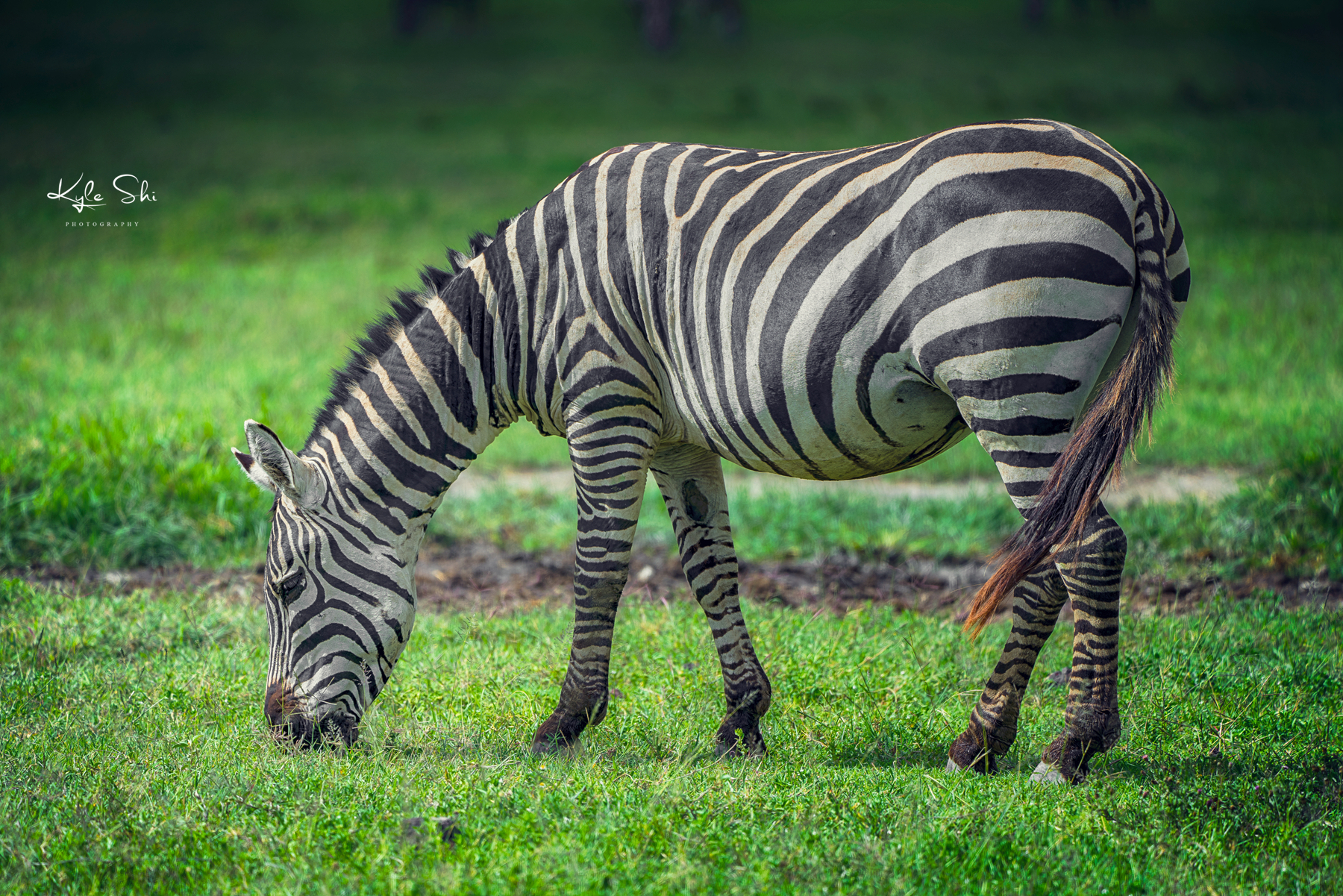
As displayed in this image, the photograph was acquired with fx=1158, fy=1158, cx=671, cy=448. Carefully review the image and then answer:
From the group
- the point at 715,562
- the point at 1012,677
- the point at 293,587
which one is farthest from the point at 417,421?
the point at 1012,677

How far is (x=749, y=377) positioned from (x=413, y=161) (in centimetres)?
2050

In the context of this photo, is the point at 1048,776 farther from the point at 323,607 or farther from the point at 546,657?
the point at 323,607

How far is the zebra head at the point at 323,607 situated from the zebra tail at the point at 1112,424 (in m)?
2.41

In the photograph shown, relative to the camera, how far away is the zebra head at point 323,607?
4.54 meters

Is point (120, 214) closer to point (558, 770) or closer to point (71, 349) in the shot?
point (71, 349)

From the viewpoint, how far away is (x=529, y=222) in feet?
15.7

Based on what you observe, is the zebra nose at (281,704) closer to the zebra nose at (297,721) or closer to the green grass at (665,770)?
the zebra nose at (297,721)

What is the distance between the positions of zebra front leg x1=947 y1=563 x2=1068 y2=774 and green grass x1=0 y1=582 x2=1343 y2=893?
134mm

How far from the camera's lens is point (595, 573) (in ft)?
15.4

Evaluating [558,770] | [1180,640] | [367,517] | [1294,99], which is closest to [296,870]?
[558,770]

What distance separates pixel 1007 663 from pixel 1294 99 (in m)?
26.5

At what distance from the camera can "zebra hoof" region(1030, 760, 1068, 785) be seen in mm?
4066

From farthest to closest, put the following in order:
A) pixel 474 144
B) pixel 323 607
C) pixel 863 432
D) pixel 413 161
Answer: pixel 474 144
pixel 413 161
pixel 323 607
pixel 863 432

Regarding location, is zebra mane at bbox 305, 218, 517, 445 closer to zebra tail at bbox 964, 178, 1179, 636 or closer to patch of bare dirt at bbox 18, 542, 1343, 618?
patch of bare dirt at bbox 18, 542, 1343, 618
